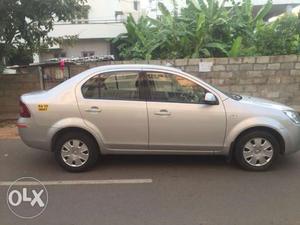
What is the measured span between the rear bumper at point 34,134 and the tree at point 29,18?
4.21 m

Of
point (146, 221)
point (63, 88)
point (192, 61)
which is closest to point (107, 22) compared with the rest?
point (192, 61)

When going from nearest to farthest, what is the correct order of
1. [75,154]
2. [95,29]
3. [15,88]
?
[75,154]
[15,88]
[95,29]

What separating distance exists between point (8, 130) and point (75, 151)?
4.09 m

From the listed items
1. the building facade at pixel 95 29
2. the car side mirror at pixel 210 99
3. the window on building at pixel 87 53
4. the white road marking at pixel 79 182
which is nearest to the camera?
the white road marking at pixel 79 182

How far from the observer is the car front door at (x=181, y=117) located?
19.4 feet

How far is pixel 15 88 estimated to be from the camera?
10.9 m

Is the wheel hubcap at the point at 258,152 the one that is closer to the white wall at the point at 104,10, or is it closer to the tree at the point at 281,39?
the tree at the point at 281,39

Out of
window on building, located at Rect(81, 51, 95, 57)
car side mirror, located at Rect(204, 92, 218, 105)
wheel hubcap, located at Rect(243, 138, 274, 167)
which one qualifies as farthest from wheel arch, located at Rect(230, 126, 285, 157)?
window on building, located at Rect(81, 51, 95, 57)

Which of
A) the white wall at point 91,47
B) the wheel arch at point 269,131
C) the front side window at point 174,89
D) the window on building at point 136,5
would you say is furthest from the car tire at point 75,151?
the window on building at point 136,5

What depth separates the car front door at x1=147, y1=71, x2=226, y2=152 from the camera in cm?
592

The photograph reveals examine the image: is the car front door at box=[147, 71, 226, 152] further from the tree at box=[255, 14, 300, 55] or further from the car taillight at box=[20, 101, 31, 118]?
the tree at box=[255, 14, 300, 55]

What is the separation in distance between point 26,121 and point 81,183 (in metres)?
1.36

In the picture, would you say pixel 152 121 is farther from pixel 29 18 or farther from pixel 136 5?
pixel 136 5

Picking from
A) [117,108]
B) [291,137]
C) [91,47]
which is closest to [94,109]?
[117,108]
